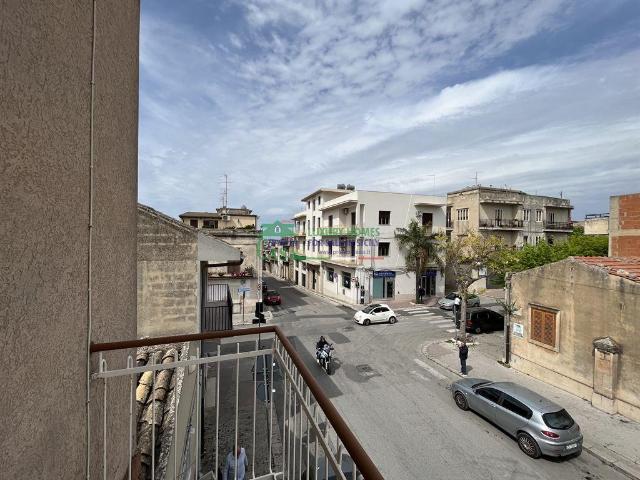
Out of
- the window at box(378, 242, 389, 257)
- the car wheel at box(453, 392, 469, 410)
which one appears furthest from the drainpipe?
the window at box(378, 242, 389, 257)

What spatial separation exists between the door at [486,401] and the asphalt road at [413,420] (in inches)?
13.1

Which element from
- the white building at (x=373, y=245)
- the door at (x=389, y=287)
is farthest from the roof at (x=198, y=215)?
the door at (x=389, y=287)

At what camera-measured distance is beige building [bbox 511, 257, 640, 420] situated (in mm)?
9500

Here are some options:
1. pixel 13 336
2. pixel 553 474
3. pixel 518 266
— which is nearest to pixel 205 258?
pixel 13 336

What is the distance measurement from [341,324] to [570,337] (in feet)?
38.3

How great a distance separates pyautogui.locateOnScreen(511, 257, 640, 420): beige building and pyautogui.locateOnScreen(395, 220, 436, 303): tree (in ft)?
40.1

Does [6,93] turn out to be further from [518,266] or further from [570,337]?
[518,266]

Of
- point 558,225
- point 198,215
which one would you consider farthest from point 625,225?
point 198,215

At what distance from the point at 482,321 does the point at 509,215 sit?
2060 centimetres

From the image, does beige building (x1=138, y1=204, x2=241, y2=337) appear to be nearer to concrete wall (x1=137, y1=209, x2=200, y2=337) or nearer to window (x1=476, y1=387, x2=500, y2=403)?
concrete wall (x1=137, y1=209, x2=200, y2=337)

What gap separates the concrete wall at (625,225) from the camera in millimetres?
13172

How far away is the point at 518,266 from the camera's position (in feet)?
65.0

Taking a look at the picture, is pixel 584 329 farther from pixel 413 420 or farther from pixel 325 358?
pixel 325 358

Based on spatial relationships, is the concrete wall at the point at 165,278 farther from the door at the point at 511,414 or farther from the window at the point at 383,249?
the window at the point at 383,249
